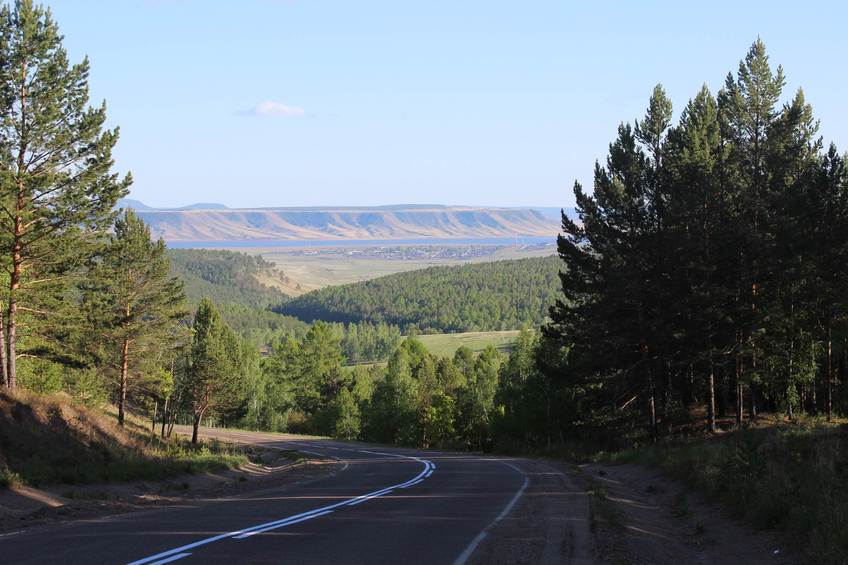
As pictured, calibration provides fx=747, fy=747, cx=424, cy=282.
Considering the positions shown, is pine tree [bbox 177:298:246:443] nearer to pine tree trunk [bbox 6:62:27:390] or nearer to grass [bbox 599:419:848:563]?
pine tree trunk [bbox 6:62:27:390]

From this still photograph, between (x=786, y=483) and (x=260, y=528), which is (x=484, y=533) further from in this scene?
(x=786, y=483)

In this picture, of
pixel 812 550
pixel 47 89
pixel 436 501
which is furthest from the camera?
pixel 47 89

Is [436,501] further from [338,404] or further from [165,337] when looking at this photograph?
[338,404]

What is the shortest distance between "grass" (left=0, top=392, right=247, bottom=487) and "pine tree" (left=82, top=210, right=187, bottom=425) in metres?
20.3

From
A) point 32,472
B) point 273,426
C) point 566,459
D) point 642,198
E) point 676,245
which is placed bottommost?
point 273,426

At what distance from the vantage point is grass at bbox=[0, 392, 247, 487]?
1878 centimetres

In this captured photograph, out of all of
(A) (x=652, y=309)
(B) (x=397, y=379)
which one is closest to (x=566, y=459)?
(A) (x=652, y=309)

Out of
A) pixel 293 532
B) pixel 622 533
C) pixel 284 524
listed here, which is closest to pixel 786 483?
pixel 622 533

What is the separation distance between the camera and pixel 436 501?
1695cm

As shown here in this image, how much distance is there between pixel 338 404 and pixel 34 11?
234 feet

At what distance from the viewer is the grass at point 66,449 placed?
18780 mm

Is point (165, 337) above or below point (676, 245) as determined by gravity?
below

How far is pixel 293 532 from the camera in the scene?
1166 cm

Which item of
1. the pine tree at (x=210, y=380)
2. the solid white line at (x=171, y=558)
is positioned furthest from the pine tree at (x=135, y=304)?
the solid white line at (x=171, y=558)
